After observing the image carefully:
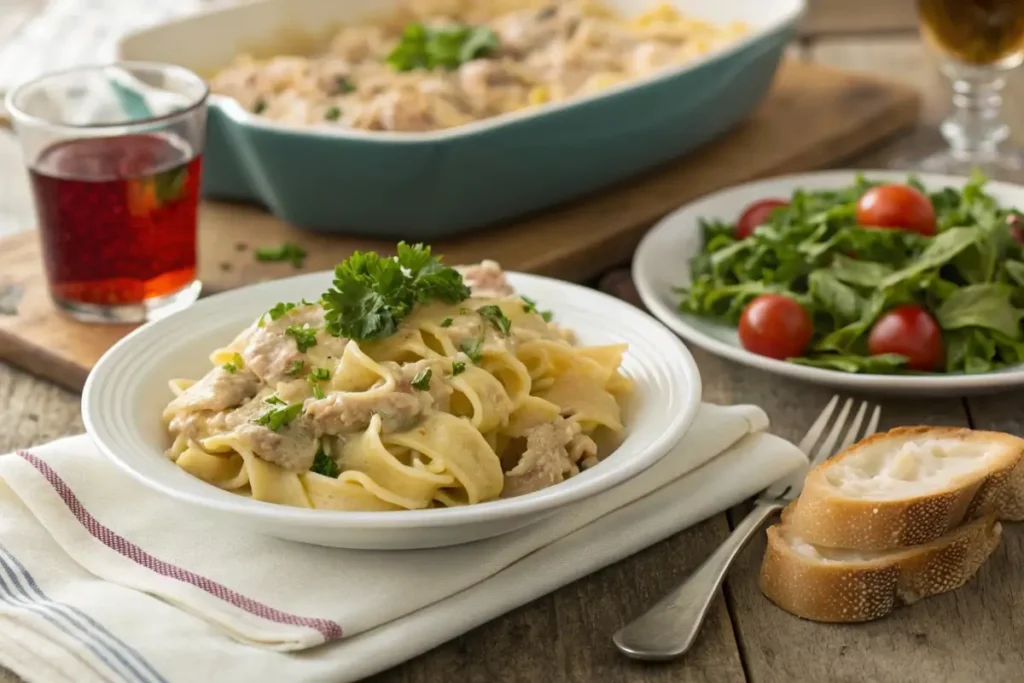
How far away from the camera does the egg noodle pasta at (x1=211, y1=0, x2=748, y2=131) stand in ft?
14.0

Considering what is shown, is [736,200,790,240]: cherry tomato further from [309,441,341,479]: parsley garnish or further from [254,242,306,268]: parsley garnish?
[309,441,341,479]: parsley garnish

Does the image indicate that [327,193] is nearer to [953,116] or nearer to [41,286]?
[41,286]

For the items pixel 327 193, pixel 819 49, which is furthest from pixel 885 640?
pixel 819 49

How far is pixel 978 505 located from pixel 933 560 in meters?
0.18

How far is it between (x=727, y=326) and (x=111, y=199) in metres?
1.58

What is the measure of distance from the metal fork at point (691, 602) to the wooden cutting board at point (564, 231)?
1.33m

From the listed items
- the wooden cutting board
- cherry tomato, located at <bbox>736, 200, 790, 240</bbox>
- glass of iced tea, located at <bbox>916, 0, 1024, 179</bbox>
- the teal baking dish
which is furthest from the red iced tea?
glass of iced tea, located at <bbox>916, 0, 1024, 179</bbox>

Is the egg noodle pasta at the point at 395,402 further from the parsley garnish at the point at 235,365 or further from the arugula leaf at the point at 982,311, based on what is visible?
the arugula leaf at the point at 982,311

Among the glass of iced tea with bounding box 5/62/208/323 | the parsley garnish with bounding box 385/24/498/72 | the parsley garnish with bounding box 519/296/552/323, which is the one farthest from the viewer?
the parsley garnish with bounding box 385/24/498/72

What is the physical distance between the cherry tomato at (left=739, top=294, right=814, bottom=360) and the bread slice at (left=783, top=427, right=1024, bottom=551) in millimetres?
601

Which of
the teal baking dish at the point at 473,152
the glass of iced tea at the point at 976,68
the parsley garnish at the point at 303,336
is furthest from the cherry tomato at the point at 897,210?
the parsley garnish at the point at 303,336

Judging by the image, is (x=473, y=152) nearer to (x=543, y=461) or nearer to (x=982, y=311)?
(x=982, y=311)

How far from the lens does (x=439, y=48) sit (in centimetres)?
466

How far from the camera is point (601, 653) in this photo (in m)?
2.41
